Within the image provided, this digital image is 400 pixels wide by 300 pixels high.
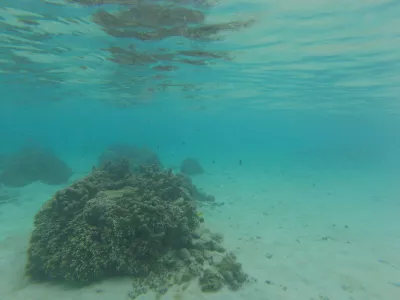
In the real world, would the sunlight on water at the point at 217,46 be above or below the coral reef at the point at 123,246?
above

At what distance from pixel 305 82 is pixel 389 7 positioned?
1421cm

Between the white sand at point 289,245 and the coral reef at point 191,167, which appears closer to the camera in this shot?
the white sand at point 289,245

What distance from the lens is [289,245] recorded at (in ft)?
36.1

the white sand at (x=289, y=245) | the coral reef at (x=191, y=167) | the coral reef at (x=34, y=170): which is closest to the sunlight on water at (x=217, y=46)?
the coral reef at (x=34, y=170)

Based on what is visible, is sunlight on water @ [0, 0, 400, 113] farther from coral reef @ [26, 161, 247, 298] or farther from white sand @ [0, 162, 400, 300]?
white sand @ [0, 162, 400, 300]

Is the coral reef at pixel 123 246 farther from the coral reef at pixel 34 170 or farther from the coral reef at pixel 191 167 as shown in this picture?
the coral reef at pixel 191 167

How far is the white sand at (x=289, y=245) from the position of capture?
20.9ft

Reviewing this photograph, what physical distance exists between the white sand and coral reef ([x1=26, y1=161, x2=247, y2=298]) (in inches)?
12.7

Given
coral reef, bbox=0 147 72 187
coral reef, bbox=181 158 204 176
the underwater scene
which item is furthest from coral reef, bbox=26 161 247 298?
coral reef, bbox=181 158 204 176

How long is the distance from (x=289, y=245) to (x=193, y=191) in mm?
6814

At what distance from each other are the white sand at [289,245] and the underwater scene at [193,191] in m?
0.07

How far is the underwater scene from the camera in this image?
6.32 metres

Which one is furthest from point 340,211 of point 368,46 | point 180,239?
point 180,239

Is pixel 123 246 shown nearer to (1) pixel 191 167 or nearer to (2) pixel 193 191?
(2) pixel 193 191
